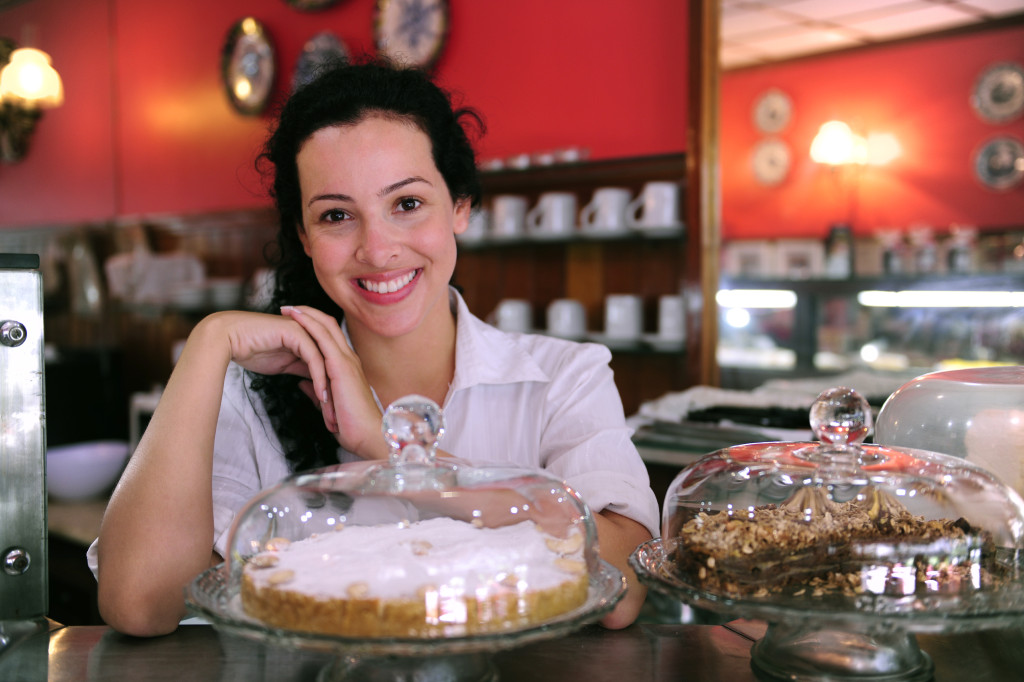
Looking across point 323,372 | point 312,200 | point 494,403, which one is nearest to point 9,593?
point 323,372

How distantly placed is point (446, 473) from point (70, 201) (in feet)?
23.6

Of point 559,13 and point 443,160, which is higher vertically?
point 559,13

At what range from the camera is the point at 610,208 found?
144 inches

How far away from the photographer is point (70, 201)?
22.9ft

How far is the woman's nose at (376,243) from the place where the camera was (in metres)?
1.33

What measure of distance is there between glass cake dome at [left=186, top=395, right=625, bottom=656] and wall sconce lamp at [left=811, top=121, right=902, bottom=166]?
226 inches

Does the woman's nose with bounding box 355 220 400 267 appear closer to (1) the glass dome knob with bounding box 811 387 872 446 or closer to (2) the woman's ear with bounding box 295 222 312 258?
(2) the woman's ear with bounding box 295 222 312 258

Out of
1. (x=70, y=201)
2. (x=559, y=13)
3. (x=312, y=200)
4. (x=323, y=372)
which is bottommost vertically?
(x=323, y=372)

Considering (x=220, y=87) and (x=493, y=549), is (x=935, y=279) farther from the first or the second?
(x=220, y=87)

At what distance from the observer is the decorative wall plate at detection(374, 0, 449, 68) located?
14.5ft

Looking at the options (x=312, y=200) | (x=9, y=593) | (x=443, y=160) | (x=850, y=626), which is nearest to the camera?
(x=850, y=626)

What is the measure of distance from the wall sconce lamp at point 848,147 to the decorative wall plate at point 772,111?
28 centimetres

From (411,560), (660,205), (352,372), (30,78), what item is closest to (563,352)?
(352,372)

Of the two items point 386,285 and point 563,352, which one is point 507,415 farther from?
point 386,285
